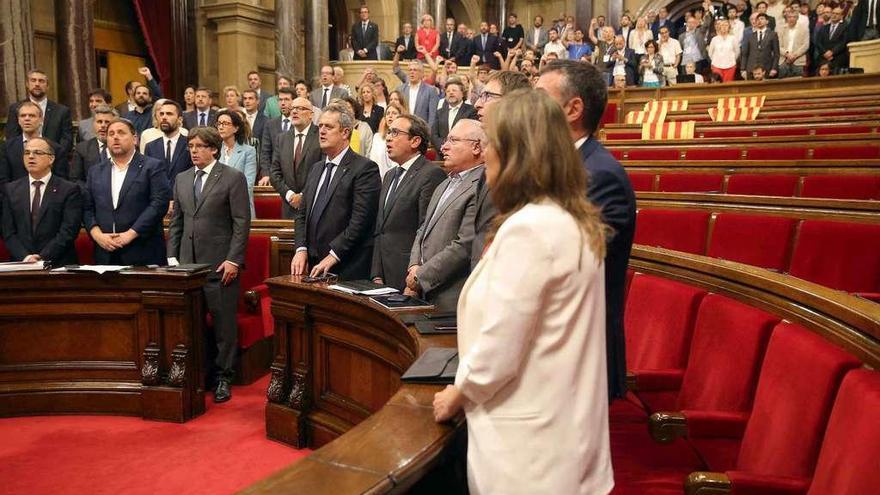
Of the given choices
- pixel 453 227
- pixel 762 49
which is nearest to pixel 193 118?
pixel 453 227

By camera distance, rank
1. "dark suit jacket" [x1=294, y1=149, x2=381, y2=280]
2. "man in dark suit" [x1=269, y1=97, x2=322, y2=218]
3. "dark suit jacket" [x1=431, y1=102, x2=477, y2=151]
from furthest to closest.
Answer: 1. "dark suit jacket" [x1=431, y1=102, x2=477, y2=151]
2. "man in dark suit" [x1=269, y1=97, x2=322, y2=218]
3. "dark suit jacket" [x1=294, y1=149, x2=381, y2=280]

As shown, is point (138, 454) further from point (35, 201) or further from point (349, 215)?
point (35, 201)

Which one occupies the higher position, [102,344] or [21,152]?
[21,152]

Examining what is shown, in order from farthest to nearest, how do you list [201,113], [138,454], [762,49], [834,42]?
[762,49], [834,42], [201,113], [138,454]

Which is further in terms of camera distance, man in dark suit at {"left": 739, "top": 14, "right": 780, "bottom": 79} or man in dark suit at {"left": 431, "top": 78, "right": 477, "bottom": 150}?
man in dark suit at {"left": 739, "top": 14, "right": 780, "bottom": 79}

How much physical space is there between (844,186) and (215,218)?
300 centimetres

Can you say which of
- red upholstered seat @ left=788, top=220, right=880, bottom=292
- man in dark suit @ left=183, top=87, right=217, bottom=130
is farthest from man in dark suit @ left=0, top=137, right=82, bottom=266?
red upholstered seat @ left=788, top=220, right=880, bottom=292

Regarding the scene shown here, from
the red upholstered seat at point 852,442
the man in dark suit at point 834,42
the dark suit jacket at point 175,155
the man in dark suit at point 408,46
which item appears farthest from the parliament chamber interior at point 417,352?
the man in dark suit at point 834,42

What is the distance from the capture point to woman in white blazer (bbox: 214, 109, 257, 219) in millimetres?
4168

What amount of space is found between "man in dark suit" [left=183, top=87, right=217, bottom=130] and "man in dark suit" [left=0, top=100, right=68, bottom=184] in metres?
1.49

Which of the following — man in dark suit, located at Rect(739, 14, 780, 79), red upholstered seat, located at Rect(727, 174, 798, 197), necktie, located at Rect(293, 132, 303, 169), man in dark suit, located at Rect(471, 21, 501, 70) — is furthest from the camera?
man in dark suit, located at Rect(471, 21, 501, 70)

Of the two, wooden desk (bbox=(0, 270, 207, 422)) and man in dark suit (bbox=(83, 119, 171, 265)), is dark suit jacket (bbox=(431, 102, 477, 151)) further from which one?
wooden desk (bbox=(0, 270, 207, 422))

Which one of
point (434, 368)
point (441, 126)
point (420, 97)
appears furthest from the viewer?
point (420, 97)

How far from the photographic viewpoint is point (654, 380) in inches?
75.4
